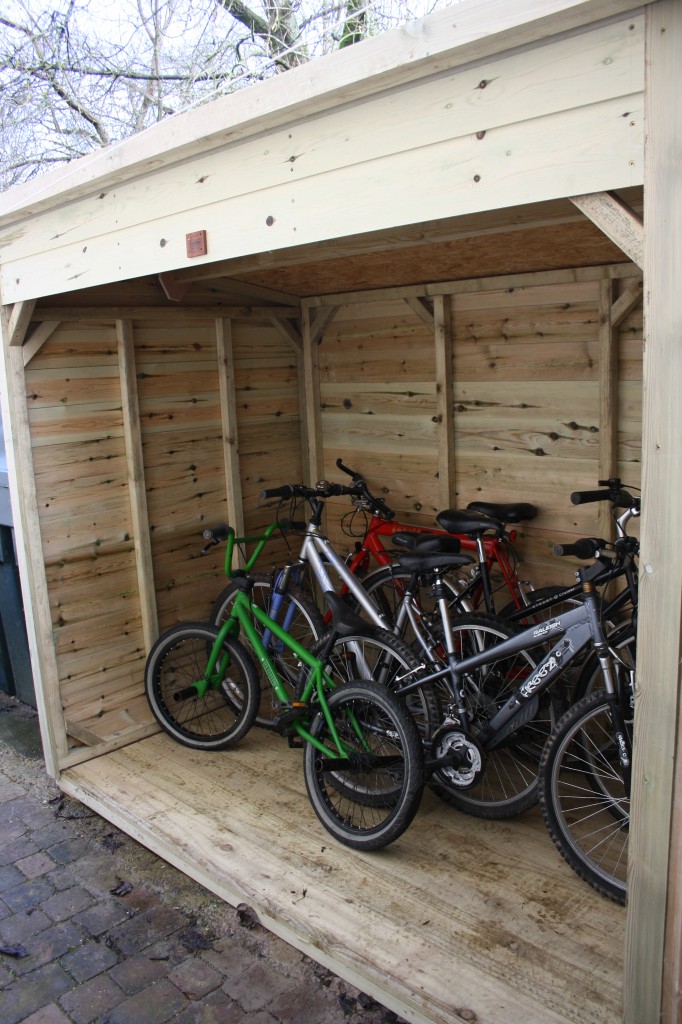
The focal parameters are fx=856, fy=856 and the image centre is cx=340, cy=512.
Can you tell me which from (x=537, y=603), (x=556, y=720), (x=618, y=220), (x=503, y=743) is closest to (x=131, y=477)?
(x=537, y=603)

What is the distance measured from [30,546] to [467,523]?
1929 mm

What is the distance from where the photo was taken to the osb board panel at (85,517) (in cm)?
386

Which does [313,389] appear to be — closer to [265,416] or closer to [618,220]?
[265,416]

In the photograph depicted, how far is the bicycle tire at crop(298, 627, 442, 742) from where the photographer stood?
330cm


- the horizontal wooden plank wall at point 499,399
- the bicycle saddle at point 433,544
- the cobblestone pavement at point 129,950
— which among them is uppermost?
the horizontal wooden plank wall at point 499,399

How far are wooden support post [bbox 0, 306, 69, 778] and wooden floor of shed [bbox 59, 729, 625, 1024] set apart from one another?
0.94 ft

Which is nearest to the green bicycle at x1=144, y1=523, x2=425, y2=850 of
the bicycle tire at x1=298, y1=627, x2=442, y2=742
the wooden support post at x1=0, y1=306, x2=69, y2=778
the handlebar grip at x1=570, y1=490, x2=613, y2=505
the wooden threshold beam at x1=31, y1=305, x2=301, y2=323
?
the bicycle tire at x1=298, y1=627, x2=442, y2=742

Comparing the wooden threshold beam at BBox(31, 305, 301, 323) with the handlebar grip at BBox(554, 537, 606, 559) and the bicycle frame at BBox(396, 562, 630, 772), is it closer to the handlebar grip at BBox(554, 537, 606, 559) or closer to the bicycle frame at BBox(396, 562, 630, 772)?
the bicycle frame at BBox(396, 562, 630, 772)

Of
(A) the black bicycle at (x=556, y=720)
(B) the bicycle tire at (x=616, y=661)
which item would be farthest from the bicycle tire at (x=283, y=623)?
(B) the bicycle tire at (x=616, y=661)

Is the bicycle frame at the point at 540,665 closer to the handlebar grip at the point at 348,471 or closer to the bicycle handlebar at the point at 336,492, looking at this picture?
the bicycle handlebar at the point at 336,492

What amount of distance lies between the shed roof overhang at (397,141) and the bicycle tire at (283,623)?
5.70 ft

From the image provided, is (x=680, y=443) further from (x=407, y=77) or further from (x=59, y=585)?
(x=59, y=585)

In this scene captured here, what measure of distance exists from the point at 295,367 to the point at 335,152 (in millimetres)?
2735

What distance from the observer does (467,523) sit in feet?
12.0
